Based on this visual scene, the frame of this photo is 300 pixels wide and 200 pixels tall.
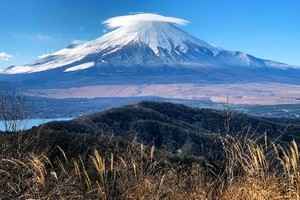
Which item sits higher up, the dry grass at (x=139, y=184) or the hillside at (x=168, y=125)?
the dry grass at (x=139, y=184)

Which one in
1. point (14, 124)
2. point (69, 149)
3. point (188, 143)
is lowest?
point (188, 143)

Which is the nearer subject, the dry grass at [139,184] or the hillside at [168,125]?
the dry grass at [139,184]

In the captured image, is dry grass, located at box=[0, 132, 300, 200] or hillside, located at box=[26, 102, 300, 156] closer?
dry grass, located at box=[0, 132, 300, 200]

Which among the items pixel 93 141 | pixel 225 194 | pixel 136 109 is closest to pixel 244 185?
pixel 225 194

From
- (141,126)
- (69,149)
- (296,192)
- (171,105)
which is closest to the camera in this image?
(296,192)

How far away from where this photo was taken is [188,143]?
36250 millimetres

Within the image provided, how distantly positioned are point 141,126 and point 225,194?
35989 millimetres

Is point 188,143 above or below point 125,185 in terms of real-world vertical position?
below

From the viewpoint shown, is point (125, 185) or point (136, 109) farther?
point (136, 109)

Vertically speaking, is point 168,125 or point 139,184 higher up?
point 139,184

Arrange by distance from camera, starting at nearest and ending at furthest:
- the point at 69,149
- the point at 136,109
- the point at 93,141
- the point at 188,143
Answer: the point at 69,149 → the point at 93,141 → the point at 188,143 → the point at 136,109

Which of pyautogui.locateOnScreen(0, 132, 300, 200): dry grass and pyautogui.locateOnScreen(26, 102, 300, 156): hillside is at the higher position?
pyautogui.locateOnScreen(0, 132, 300, 200): dry grass

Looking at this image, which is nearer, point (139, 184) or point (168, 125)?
point (139, 184)

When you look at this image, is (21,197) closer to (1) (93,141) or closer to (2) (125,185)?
(2) (125,185)
